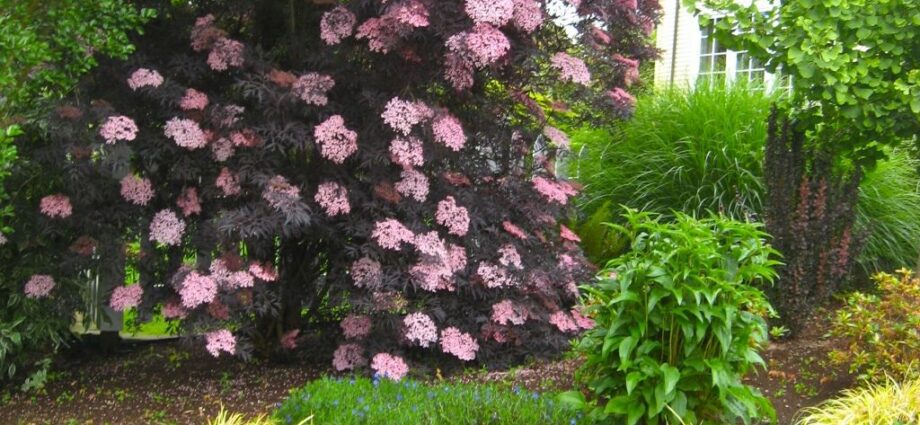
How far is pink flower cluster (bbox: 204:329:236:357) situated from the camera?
453cm

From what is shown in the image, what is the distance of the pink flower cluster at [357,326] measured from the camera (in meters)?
4.87

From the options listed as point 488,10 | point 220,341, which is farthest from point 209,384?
point 488,10

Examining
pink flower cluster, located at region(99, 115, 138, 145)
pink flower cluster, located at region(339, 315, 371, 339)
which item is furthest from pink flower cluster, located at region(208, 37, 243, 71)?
pink flower cluster, located at region(339, 315, 371, 339)

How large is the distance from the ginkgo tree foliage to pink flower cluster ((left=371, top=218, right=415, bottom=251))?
1 cm

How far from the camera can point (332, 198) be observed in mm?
4711

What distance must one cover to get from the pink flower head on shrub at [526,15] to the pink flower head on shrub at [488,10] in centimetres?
14

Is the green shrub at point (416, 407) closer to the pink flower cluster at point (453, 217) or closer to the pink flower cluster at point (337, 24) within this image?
the pink flower cluster at point (453, 217)

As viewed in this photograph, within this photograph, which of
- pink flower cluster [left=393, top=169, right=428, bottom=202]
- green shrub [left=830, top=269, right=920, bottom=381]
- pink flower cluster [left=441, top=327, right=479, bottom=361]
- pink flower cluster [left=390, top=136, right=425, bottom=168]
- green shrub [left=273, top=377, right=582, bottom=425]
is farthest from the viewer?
pink flower cluster [left=441, top=327, right=479, bottom=361]

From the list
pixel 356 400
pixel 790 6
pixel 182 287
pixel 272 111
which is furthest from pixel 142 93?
pixel 790 6

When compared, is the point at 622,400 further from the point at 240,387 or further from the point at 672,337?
the point at 240,387

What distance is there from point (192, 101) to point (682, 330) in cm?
272

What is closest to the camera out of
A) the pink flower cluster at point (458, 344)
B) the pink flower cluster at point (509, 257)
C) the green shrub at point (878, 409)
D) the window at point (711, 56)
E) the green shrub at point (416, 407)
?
the green shrub at point (416, 407)

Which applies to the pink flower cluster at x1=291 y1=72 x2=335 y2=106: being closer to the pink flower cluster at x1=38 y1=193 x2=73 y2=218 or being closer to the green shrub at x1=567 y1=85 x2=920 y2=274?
the pink flower cluster at x1=38 y1=193 x2=73 y2=218

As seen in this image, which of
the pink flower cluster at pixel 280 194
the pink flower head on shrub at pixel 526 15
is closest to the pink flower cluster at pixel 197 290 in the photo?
the pink flower cluster at pixel 280 194
